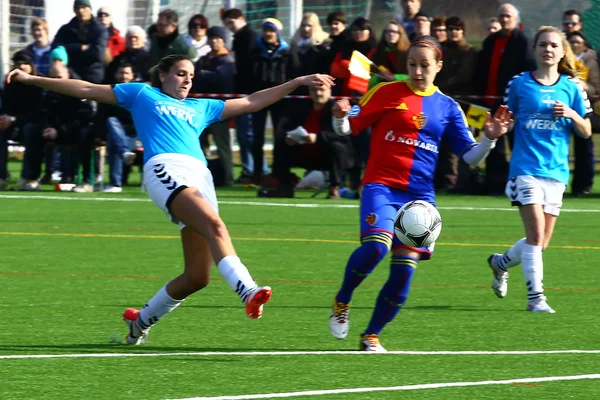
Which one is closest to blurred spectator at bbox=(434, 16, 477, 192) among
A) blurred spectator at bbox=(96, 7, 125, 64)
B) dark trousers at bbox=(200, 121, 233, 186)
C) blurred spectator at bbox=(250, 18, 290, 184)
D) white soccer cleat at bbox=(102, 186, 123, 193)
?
blurred spectator at bbox=(250, 18, 290, 184)

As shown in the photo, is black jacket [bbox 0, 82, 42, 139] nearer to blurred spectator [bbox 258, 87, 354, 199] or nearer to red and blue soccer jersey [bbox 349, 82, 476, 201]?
blurred spectator [bbox 258, 87, 354, 199]

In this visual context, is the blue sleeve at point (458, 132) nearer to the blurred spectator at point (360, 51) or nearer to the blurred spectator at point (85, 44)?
the blurred spectator at point (360, 51)

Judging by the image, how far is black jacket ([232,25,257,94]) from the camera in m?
19.4

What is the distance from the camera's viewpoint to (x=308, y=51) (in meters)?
18.7

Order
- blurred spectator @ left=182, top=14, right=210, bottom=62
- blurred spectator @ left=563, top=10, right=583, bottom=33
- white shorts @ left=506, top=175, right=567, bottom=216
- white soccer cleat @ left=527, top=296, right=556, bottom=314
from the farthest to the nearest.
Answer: blurred spectator @ left=182, top=14, right=210, bottom=62, blurred spectator @ left=563, top=10, right=583, bottom=33, white shorts @ left=506, top=175, right=567, bottom=216, white soccer cleat @ left=527, top=296, right=556, bottom=314

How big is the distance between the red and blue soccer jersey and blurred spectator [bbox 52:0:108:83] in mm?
12009

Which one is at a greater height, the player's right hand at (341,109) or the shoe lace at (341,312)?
the player's right hand at (341,109)

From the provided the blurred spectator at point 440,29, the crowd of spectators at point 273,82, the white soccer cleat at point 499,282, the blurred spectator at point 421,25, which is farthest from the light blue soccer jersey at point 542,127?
the blurred spectator at point 440,29

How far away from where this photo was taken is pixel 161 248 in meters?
12.8

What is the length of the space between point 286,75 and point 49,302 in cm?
1020

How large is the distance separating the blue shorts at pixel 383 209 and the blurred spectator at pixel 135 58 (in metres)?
11.1

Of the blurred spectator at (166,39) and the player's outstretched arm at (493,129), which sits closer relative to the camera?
the player's outstretched arm at (493,129)

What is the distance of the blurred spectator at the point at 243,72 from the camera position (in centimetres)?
1947

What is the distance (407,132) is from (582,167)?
1117 centimetres
